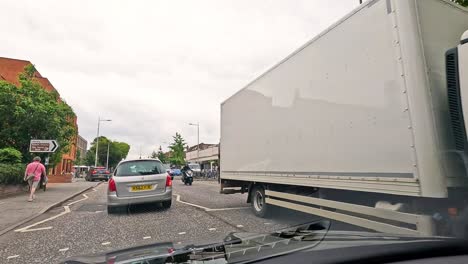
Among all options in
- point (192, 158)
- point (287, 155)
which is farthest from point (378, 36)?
point (192, 158)

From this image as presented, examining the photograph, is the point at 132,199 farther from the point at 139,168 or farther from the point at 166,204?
the point at 166,204

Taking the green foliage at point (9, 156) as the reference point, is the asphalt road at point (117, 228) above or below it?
below

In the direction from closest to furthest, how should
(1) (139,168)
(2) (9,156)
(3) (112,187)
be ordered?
(3) (112,187)
(1) (139,168)
(2) (9,156)

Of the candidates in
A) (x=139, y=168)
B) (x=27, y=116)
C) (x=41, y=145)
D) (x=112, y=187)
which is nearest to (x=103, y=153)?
(x=27, y=116)

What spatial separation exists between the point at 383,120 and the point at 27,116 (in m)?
17.7

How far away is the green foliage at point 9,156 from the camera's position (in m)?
14.4

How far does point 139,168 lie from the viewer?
805cm

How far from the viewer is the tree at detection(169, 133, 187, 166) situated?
2246 inches

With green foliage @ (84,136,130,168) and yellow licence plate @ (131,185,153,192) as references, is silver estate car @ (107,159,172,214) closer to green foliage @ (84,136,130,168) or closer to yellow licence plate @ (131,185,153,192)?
yellow licence plate @ (131,185,153,192)

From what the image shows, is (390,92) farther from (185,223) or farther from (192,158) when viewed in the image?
(192,158)

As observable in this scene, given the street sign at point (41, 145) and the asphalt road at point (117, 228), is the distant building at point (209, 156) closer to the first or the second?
the street sign at point (41, 145)

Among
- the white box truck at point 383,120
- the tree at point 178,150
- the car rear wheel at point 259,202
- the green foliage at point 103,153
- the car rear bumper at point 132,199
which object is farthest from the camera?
the green foliage at point 103,153

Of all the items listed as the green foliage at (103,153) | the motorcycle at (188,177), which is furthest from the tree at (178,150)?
the motorcycle at (188,177)

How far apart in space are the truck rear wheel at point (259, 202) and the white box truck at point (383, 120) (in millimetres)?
1208
